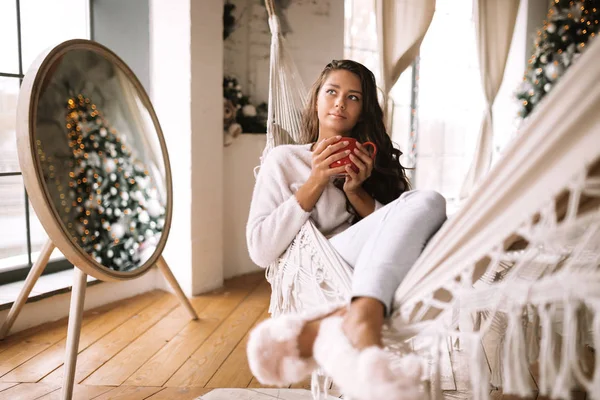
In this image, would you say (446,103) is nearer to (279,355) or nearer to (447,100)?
(447,100)

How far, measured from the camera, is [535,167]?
74 centimetres

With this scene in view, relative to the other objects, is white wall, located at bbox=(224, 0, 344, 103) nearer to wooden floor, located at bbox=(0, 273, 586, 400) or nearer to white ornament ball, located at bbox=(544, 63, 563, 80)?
wooden floor, located at bbox=(0, 273, 586, 400)

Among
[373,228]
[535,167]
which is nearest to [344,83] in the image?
[373,228]

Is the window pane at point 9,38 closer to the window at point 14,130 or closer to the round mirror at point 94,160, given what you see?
the window at point 14,130

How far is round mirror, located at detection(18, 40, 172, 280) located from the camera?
1335 mm

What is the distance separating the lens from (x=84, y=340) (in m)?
1.84

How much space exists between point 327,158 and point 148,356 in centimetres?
101

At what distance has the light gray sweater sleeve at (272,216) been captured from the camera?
1.26m

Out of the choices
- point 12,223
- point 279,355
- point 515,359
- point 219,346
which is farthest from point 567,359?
point 12,223

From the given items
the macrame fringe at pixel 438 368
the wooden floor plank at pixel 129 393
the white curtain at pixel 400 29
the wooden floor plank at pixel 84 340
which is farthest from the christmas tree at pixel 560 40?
the wooden floor plank at pixel 129 393

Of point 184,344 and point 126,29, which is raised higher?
point 126,29

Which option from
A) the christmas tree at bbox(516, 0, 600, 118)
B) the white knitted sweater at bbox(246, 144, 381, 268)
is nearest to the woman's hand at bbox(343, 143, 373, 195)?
the white knitted sweater at bbox(246, 144, 381, 268)

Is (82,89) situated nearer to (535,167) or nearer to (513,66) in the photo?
(535,167)

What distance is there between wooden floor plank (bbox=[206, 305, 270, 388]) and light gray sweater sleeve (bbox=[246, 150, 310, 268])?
0.44m
